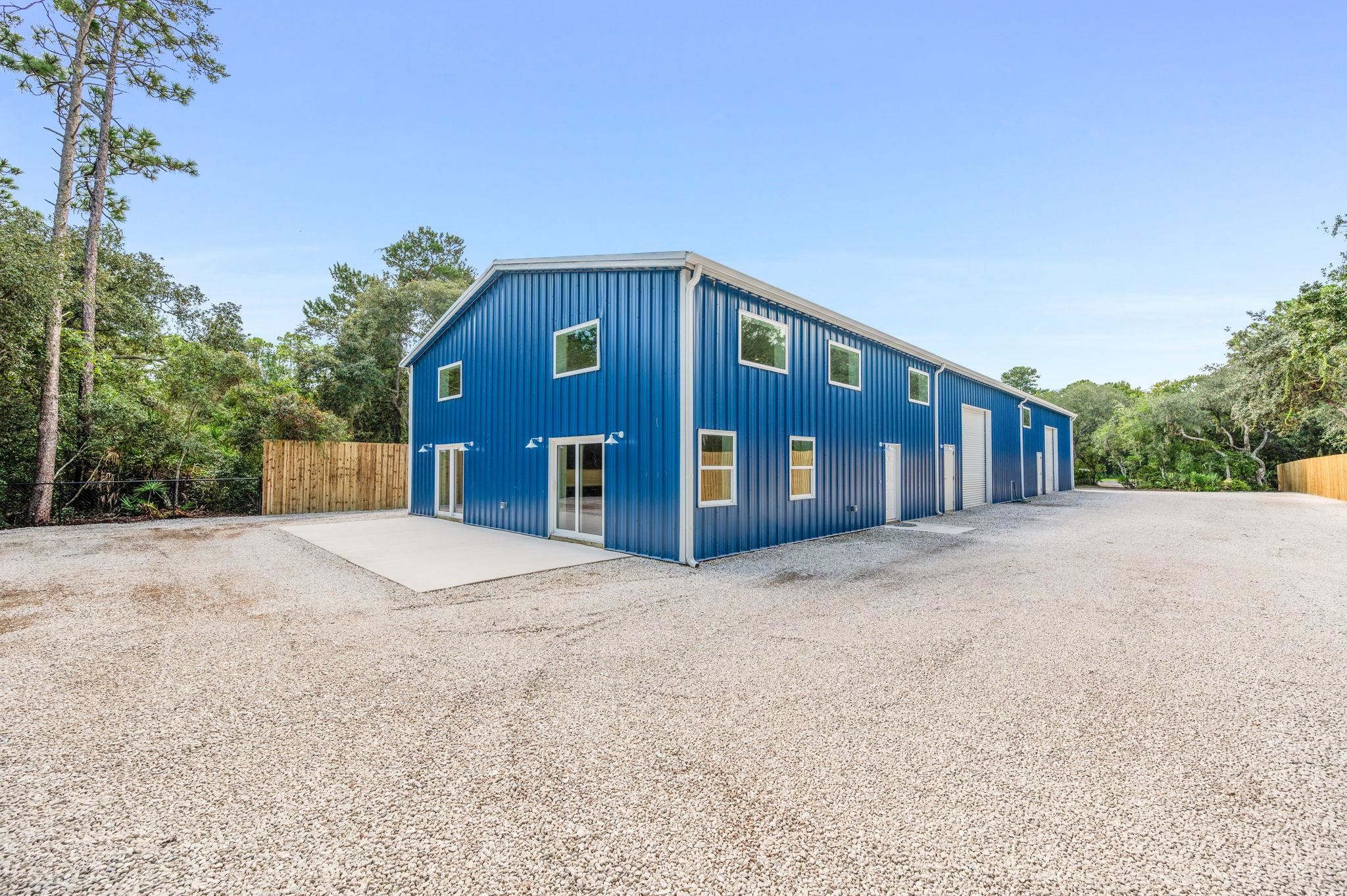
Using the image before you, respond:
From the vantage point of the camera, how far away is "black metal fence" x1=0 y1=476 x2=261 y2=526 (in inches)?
420

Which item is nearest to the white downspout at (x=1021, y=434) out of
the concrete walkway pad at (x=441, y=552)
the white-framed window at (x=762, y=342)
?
the white-framed window at (x=762, y=342)

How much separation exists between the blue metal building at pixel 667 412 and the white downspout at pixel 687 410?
0.07 feet

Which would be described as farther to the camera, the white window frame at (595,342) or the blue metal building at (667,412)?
the white window frame at (595,342)

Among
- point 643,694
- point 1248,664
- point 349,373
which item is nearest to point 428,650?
point 643,694

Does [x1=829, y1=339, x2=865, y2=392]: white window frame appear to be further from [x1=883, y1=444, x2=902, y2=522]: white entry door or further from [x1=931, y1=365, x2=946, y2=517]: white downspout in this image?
[x1=931, y1=365, x2=946, y2=517]: white downspout

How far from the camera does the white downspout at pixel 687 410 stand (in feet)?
23.6

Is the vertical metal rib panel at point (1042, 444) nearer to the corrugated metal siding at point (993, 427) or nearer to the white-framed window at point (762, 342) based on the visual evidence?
the corrugated metal siding at point (993, 427)

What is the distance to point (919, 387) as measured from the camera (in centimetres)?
1299

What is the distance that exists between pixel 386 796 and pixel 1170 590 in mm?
7390

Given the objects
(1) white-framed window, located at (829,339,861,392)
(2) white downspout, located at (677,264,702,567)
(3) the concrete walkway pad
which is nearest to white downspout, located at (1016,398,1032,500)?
(1) white-framed window, located at (829,339,861,392)

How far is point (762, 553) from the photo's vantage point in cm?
801

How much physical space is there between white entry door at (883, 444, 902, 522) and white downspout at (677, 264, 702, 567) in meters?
6.13

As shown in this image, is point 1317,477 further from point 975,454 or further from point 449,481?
point 449,481

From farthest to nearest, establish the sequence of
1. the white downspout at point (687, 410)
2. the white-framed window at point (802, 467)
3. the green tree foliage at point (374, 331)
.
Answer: the green tree foliage at point (374, 331) → the white-framed window at point (802, 467) → the white downspout at point (687, 410)
